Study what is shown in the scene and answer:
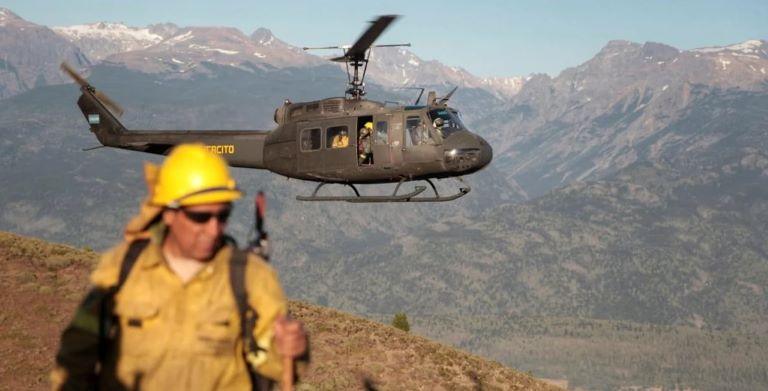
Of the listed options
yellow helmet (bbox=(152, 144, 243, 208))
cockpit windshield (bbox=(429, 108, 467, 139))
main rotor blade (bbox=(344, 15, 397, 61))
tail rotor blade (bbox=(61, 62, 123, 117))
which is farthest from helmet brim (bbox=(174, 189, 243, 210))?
tail rotor blade (bbox=(61, 62, 123, 117))

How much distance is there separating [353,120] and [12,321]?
51.1ft

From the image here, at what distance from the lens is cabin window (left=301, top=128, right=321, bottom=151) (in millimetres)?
38906

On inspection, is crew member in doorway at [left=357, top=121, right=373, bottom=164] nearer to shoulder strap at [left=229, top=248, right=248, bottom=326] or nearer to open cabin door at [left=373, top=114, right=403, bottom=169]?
open cabin door at [left=373, top=114, right=403, bottom=169]

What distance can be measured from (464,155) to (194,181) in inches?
1216

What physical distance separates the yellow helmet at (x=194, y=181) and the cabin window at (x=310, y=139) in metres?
32.3

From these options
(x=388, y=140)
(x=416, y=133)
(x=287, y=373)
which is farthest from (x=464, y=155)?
(x=287, y=373)

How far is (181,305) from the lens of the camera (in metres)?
6.73

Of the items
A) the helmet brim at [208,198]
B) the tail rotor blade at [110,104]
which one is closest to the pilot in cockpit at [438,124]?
the tail rotor blade at [110,104]

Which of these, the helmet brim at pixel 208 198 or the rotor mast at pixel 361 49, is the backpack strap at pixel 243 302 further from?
the rotor mast at pixel 361 49

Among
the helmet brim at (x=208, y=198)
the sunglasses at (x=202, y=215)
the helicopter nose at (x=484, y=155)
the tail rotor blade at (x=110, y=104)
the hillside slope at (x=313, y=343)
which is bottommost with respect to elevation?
the hillside slope at (x=313, y=343)

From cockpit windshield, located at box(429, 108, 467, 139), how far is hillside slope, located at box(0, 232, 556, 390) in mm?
9012

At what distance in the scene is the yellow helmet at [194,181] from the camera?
6.46 meters

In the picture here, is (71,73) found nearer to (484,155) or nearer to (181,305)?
(484,155)

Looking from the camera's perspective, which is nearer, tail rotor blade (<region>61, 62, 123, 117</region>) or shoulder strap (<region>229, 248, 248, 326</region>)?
shoulder strap (<region>229, 248, 248, 326</region>)
